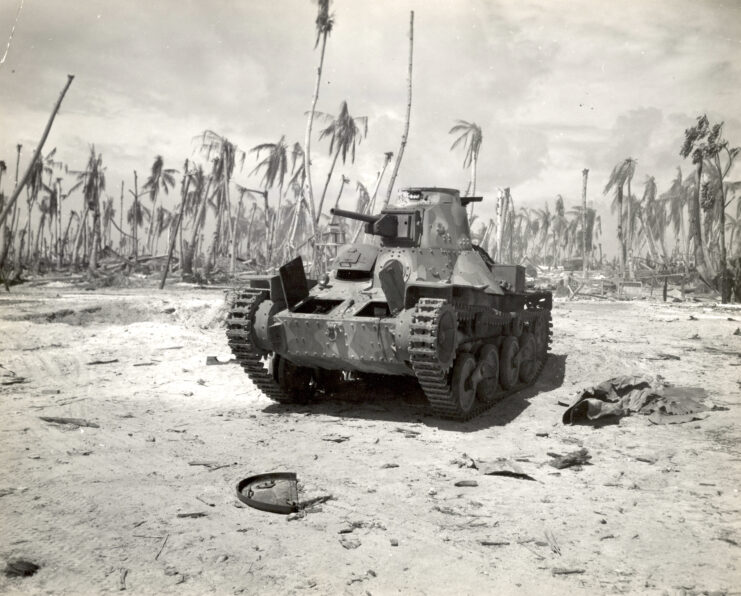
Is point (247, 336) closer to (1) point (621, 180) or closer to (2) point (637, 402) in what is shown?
(2) point (637, 402)

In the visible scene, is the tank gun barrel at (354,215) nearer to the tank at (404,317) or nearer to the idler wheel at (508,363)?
the tank at (404,317)

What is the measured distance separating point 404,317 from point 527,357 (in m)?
4.05

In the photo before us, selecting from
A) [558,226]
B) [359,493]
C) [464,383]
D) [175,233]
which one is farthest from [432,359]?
[558,226]

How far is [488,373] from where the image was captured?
9.19 m

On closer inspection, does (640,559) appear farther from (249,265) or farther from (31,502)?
(249,265)

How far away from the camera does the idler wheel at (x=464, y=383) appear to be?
8055mm

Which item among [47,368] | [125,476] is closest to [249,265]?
[47,368]

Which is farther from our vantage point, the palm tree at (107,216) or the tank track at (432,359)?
the palm tree at (107,216)

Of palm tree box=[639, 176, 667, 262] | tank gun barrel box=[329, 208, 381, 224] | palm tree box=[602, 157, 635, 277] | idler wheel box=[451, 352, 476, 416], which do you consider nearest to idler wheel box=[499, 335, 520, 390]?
idler wheel box=[451, 352, 476, 416]

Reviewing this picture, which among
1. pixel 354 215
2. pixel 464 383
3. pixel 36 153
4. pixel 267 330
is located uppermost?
pixel 36 153

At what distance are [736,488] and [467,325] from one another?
152 inches

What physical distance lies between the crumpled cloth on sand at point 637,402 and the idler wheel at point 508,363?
139 cm

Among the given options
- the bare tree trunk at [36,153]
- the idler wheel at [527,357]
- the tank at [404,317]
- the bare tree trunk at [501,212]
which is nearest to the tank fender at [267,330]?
the tank at [404,317]

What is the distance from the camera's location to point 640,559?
159 inches
